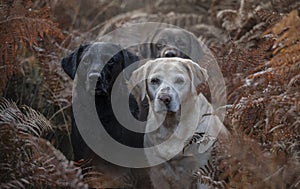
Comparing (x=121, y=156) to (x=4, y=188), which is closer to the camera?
(x=4, y=188)

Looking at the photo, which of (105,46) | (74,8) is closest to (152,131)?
(105,46)

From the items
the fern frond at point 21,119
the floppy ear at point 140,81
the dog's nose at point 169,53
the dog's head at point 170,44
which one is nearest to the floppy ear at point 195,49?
the dog's head at point 170,44

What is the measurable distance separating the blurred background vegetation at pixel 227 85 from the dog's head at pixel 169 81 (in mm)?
349

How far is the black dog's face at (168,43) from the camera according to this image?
6123mm

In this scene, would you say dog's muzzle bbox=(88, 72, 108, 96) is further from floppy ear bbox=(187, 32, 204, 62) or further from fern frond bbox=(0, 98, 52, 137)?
floppy ear bbox=(187, 32, 204, 62)

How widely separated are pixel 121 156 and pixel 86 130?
0.36 m

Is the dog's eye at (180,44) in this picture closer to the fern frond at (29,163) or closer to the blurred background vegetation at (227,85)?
the blurred background vegetation at (227,85)

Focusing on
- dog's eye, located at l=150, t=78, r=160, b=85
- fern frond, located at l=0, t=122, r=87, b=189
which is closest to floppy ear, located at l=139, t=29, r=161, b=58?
dog's eye, located at l=150, t=78, r=160, b=85

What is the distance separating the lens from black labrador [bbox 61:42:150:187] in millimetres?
4559

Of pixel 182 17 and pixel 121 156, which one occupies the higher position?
pixel 182 17

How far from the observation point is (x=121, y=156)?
15.0 feet

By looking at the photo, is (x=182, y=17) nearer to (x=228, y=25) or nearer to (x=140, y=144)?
(x=228, y=25)

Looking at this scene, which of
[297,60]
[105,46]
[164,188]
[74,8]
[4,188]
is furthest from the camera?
[74,8]

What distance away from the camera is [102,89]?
453 centimetres
